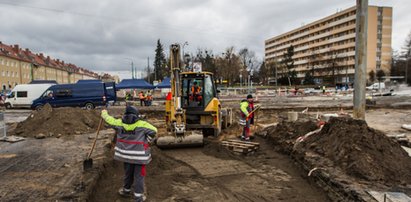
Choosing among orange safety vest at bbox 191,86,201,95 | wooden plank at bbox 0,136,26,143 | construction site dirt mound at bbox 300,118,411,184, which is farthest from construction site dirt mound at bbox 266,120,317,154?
wooden plank at bbox 0,136,26,143

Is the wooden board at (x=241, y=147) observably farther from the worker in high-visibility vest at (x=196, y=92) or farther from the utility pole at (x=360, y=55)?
the utility pole at (x=360, y=55)

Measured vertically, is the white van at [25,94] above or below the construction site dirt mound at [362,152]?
above

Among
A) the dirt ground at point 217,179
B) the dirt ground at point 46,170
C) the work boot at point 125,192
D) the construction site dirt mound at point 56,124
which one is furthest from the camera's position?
the construction site dirt mound at point 56,124

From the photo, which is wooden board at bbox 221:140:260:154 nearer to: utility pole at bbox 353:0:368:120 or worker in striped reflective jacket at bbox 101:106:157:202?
utility pole at bbox 353:0:368:120

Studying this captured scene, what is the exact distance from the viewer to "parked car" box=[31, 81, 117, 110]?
71.8 feet

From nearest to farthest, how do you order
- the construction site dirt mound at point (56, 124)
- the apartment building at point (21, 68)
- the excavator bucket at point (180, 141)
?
→ 1. the excavator bucket at point (180, 141)
2. the construction site dirt mound at point (56, 124)
3. the apartment building at point (21, 68)

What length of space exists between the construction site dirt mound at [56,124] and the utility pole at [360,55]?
1015 centimetres

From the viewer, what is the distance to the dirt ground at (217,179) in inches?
213

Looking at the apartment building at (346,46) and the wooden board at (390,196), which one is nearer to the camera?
the wooden board at (390,196)

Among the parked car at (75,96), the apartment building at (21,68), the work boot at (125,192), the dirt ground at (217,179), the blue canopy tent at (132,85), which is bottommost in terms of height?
the dirt ground at (217,179)

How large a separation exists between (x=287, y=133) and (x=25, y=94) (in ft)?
77.5

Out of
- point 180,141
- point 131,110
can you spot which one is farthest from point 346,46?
point 131,110

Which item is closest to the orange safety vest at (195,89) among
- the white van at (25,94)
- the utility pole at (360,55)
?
the utility pole at (360,55)

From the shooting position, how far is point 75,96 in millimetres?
22250
